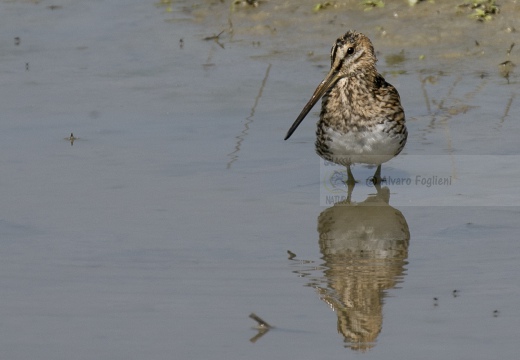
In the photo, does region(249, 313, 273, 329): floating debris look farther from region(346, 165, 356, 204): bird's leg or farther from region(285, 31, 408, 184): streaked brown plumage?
region(346, 165, 356, 204): bird's leg

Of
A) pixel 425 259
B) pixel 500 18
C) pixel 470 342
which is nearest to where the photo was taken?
pixel 470 342

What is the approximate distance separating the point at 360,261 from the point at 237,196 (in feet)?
5.07

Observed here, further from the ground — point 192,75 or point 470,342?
point 470,342

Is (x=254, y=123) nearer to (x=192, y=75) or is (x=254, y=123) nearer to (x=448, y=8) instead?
(x=192, y=75)

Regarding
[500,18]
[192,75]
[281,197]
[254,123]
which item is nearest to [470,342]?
[281,197]

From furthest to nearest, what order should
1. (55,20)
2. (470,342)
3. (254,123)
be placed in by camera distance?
(55,20) < (254,123) < (470,342)

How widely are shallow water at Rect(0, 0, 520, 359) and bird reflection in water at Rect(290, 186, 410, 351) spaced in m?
0.02

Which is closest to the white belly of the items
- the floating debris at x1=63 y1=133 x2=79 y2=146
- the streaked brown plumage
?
the streaked brown plumage

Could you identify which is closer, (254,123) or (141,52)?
(254,123)

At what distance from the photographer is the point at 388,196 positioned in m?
8.43

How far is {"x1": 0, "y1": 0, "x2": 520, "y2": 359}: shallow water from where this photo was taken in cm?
575

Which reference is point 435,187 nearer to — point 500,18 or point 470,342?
point 470,342

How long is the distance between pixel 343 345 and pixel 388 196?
120 inches

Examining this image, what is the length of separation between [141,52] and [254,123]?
2714 millimetres
